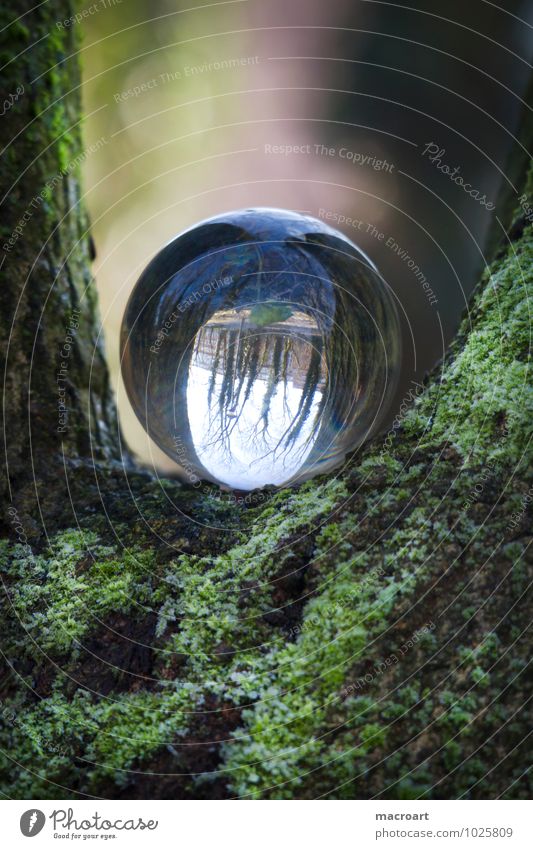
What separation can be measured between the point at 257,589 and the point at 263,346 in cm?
118

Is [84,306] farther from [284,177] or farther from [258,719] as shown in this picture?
[284,177]

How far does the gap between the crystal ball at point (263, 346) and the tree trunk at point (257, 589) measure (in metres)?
0.27

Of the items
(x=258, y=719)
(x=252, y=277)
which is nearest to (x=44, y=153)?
(x=252, y=277)

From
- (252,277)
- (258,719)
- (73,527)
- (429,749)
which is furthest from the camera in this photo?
(73,527)

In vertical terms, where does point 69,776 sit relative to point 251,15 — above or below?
below

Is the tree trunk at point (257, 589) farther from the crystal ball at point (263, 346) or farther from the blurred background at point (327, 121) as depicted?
the blurred background at point (327, 121)

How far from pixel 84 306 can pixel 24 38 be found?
1.55 m

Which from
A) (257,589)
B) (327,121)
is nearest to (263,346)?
(257,589)

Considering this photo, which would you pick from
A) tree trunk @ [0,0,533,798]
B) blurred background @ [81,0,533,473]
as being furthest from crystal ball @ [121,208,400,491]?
blurred background @ [81,0,533,473]

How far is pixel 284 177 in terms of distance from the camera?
7992 mm

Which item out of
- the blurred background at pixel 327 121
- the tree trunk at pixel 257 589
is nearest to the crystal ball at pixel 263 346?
the tree trunk at pixel 257 589

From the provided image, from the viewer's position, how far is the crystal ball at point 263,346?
3273 millimetres

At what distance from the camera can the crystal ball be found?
3273 mm

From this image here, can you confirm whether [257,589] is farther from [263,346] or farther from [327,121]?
[327,121]
